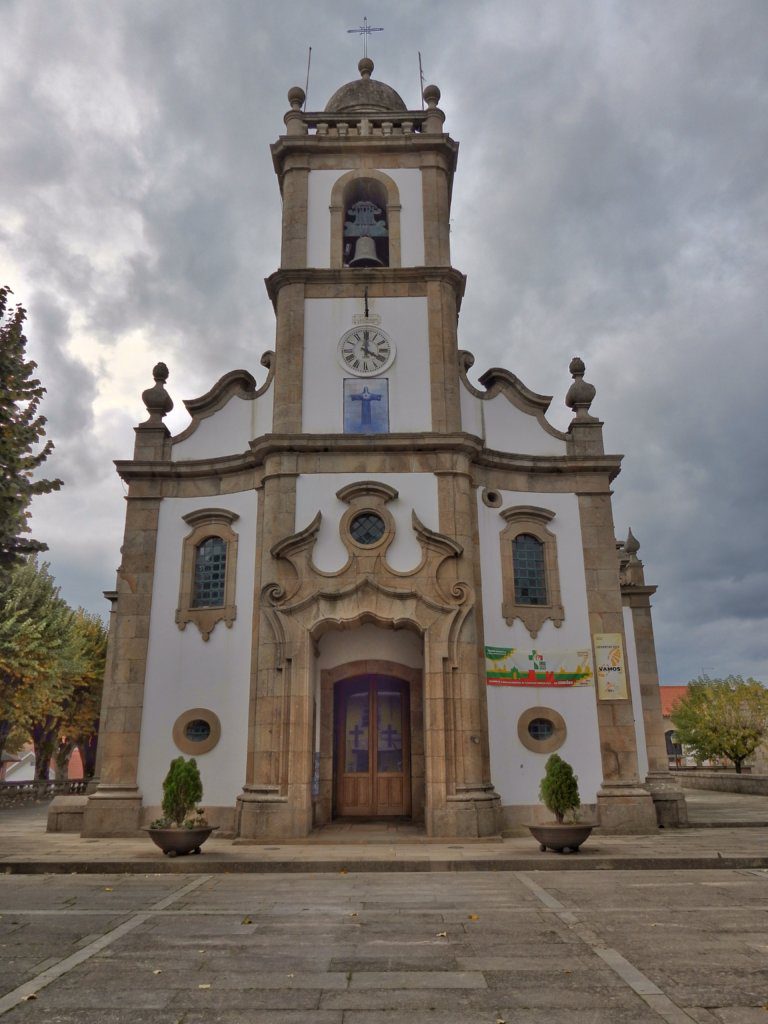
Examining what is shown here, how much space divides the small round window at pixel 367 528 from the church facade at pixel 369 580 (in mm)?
47

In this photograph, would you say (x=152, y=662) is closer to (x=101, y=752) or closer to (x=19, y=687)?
(x=101, y=752)

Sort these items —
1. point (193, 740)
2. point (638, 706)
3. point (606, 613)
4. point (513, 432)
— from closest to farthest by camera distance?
1. point (193, 740)
2. point (606, 613)
3. point (513, 432)
4. point (638, 706)

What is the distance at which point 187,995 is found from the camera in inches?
236

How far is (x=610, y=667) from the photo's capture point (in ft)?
56.4

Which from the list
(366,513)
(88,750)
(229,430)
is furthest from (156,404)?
(88,750)

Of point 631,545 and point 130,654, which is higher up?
point 631,545

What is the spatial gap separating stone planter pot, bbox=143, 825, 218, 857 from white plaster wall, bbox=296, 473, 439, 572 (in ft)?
19.1

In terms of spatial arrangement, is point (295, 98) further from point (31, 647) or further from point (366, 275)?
point (31, 647)

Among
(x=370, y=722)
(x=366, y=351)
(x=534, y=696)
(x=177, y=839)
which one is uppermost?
(x=366, y=351)

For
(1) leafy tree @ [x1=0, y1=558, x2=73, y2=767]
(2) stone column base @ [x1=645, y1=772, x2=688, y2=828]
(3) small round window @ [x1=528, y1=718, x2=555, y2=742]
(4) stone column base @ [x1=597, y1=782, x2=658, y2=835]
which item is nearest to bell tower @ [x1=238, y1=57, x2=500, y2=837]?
(3) small round window @ [x1=528, y1=718, x2=555, y2=742]

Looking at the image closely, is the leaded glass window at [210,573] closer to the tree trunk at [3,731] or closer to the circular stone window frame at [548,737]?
the circular stone window frame at [548,737]

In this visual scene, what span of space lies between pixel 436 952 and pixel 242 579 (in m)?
11.3

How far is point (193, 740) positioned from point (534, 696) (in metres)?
7.55

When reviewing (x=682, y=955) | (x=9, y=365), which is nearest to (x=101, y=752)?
(x=9, y=365)
